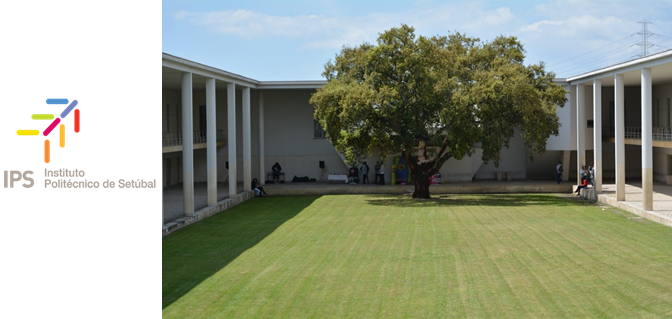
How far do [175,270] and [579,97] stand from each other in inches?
795

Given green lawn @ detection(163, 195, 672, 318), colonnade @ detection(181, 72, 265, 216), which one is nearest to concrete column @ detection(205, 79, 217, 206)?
colonnade @ detection(181, 72, 265, 216)

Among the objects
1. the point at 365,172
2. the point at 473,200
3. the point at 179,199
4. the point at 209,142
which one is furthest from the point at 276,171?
the point at 473,200

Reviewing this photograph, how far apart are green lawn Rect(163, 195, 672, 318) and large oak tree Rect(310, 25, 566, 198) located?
11.5ft

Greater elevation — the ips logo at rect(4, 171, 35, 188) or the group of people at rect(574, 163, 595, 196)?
the ips logo at rect(4, 171, 35, 188)

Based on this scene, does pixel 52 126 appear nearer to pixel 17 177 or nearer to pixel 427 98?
pixel 17 177

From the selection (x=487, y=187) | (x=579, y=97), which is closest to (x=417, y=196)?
(x=487, y=187)

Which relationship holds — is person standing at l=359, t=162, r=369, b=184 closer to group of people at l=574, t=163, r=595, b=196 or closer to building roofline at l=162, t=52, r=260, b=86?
building roofline at l=162, t=52, r=260, b=86

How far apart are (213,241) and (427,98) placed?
33.4 ft

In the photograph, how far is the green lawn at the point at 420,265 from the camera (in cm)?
1033

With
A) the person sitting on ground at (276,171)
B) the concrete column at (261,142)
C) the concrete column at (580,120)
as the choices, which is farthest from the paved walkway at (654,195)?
the concrete column at (261,142)

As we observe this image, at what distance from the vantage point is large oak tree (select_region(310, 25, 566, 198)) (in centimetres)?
2342

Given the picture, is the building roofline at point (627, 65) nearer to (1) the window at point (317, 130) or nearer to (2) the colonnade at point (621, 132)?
(2) the colonnade at point (621, 132)

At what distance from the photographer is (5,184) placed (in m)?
8.82

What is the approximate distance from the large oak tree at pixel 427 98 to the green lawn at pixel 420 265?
3.51 meters
